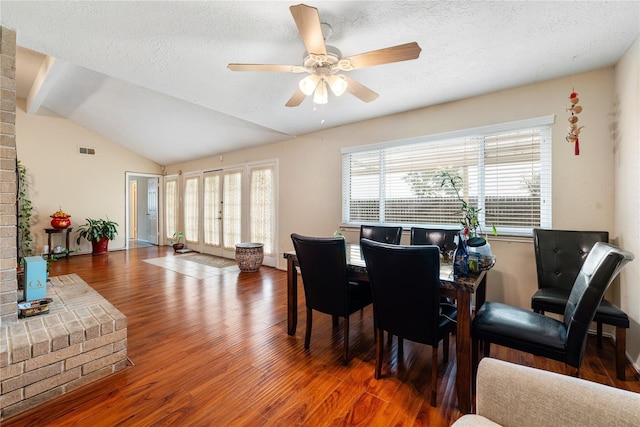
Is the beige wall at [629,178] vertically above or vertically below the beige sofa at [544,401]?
above

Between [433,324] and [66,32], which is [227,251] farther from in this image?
[433,324]

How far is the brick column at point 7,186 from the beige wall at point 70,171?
532 centimetres

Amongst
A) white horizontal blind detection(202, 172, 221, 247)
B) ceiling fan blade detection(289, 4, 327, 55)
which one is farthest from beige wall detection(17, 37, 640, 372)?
ceiling fan blade detection(289, 4, 327, 55)

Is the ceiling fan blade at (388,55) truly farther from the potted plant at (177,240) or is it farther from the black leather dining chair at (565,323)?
the potted plant at (177,240)

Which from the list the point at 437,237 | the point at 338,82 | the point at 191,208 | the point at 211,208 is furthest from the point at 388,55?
the point at 191,208

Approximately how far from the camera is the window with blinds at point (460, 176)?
2.71 metres

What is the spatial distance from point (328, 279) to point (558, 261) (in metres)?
2.11

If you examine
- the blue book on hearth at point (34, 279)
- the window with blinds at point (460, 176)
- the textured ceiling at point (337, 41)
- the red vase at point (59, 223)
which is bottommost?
the blue book on hearth at point (34, 279)

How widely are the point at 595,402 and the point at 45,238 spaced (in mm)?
8365

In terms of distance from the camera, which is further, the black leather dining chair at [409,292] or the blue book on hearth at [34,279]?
the blue book on hearth at [34,279]

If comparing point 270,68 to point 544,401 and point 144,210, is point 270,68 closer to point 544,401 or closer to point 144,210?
point 544,401

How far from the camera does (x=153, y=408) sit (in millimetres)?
1549

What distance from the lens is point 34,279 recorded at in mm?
2031

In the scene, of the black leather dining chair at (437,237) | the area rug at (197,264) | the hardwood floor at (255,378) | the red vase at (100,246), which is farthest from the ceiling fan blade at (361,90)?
the red vase at (100,246)
